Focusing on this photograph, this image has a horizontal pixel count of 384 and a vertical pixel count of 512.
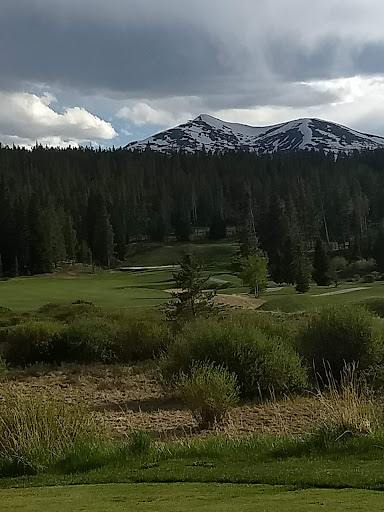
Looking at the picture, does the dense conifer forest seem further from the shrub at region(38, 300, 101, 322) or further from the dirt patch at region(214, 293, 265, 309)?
the shrub at region(38, 300, 101, 322)

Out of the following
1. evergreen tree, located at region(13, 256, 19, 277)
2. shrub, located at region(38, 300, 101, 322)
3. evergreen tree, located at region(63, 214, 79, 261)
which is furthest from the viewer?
evergreen tree, located at region(63, 214, 79, 261)

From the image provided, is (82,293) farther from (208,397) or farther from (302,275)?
(208,397)

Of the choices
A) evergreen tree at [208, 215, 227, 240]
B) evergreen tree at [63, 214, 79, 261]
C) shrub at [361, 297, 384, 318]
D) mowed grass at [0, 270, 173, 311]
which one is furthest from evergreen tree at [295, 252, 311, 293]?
evergreen tree at [208, 215, 227, 240]

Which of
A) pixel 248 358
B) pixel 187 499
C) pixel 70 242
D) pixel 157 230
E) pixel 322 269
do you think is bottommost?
pixel 322 269

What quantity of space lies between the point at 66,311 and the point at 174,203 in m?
101

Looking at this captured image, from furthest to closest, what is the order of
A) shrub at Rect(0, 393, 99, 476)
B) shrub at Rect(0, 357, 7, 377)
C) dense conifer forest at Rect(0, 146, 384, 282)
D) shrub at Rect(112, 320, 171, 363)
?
1. dense conifer forest at Rect(0, 146, 384, 282)
2. shrub at Rect(112, 320, 171, 363)
3. shrub at Rect(0, 357, 7, 377)
4. shrub at Rect(0, 393, 99, 476)

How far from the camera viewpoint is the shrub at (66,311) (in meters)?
36.8

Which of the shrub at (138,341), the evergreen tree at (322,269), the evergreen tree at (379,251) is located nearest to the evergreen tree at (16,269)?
the evergreen tree at (322,269)

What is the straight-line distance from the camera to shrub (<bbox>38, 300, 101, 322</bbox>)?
121ft

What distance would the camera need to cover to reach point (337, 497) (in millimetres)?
7457

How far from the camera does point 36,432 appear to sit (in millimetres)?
11430

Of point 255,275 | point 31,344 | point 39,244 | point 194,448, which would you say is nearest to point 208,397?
point 194,448

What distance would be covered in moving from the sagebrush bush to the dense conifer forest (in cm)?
5127

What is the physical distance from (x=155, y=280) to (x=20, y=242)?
22.5m
